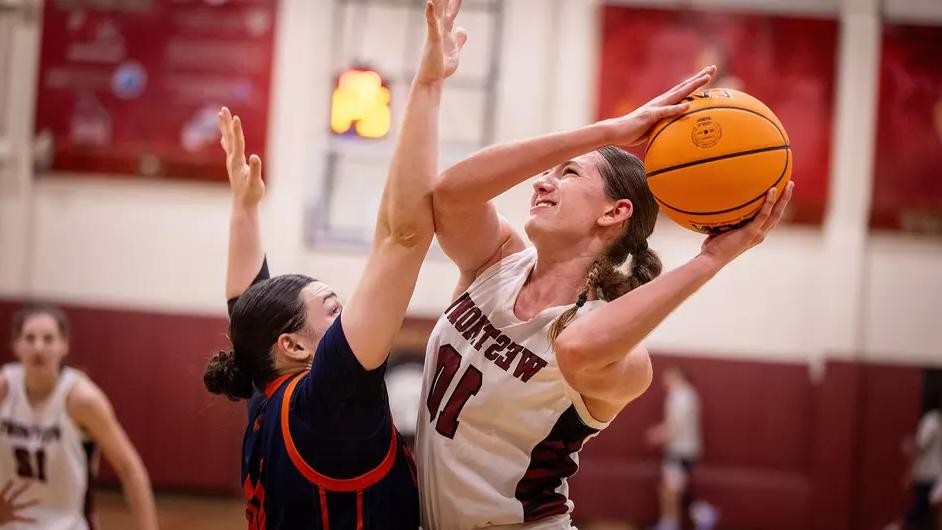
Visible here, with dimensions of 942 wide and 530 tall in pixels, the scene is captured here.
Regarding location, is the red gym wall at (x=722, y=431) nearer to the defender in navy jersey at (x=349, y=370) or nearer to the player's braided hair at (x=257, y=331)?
the player's braided hair at (x=257, y=331)

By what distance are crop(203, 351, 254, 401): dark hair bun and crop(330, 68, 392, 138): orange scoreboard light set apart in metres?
7.76

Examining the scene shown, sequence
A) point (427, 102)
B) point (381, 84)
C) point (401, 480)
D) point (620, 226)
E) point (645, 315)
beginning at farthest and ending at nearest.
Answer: point (381, 84) < point (620, 226) < point (401, 480) < point (427, 102) < point (645, 315)

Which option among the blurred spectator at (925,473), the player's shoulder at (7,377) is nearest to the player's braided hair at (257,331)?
the player's shoulder at (7,377)

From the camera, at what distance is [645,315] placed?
2.33 meters

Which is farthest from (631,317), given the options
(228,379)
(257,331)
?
(228,379)

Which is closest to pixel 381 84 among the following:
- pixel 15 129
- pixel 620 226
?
pixel 15 129

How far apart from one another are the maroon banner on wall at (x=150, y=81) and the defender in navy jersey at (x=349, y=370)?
8439mm

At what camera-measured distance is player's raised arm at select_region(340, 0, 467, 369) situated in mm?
2434

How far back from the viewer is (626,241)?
9.60ft

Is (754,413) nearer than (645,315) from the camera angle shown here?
No

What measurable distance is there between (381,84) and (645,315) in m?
8.56

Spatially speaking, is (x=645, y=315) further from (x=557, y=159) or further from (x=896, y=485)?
(x=896, y=485)

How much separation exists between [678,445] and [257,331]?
330 inches

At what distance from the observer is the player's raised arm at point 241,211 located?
3361mm
